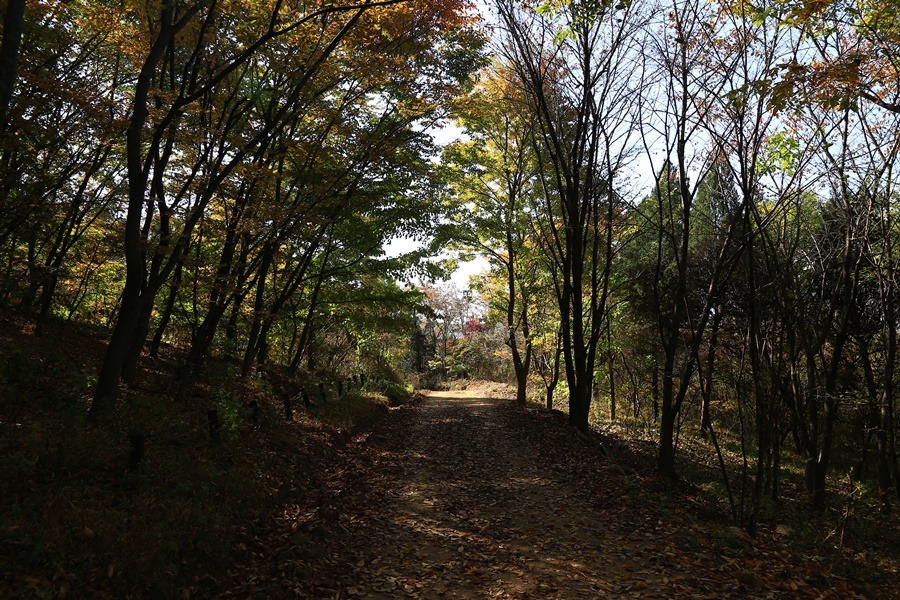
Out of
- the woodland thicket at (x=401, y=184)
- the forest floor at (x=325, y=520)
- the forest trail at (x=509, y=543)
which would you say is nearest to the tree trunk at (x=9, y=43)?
the woodland thicket at (x=401, y=184)

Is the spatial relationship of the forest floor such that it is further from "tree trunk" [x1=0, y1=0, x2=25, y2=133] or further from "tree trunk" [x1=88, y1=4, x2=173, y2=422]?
"tree trunk" [x1=0, y1=0, x2=25, y2=133]

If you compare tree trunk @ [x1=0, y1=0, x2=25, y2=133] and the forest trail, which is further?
the forest trail

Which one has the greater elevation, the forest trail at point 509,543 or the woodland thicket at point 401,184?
the woodland thicket at point 401,184

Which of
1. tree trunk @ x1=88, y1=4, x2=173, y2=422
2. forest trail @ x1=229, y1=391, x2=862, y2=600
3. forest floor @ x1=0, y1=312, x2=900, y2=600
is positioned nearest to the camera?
forest floor @ x1=0, y1=312, x2=900, y2=600

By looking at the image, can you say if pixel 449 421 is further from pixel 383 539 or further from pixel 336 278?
pixel 383 539

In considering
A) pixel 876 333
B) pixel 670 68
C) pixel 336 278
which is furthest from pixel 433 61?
pixel 876 333

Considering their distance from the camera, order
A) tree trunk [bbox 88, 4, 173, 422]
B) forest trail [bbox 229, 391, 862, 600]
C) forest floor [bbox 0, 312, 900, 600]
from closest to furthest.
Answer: forest floor [bbox 0, 312, 900, 600]
forest trail [bbox 229, 391, 862, 600]
tree trunk [bbox 88, 4, 173, 422]

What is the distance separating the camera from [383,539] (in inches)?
232

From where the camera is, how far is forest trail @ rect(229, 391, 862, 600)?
477cm

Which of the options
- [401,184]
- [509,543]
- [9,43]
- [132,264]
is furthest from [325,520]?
[401,184]

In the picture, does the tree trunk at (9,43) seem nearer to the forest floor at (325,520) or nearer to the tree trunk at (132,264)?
the tree trunk at (132,264)

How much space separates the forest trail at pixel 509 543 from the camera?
4.77 metres

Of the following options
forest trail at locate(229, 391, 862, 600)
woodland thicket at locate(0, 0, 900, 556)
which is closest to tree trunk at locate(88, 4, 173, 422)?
woodland thicket at locate(0, 0, 900, 556)

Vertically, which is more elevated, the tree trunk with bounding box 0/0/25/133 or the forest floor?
the tree trunk with bounding box 0/0/25/133
